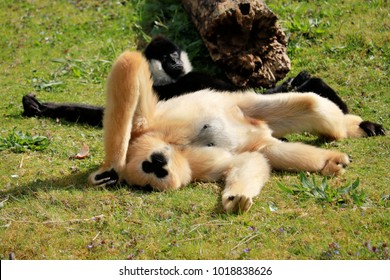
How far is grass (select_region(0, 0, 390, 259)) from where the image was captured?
5.70m

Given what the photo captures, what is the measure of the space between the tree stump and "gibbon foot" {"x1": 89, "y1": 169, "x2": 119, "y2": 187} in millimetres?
3885

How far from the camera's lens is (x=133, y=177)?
6957 mm

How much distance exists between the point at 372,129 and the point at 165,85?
3.07 meters

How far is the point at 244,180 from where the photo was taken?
271 inches

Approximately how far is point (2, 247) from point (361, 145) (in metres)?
4.88

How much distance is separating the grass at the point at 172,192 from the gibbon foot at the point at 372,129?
17cm

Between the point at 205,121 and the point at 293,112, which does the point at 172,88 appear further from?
the point at 293,112

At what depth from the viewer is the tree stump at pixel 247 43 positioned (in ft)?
32.6

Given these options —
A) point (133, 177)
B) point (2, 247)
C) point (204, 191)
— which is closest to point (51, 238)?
point (2, 247)

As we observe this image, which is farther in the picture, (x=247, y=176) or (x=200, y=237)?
(x=247, y=176)

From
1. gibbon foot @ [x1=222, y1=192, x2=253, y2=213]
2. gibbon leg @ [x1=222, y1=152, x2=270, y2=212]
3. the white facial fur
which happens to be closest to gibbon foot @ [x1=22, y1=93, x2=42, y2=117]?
the white facial fur

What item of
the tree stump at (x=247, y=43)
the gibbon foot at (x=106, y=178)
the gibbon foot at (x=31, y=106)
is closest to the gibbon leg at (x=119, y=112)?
the gibbon foot at (x=106, y=178)

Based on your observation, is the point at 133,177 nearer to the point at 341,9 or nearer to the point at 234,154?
the point at 234,154

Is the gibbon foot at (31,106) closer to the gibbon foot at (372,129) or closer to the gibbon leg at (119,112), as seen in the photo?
the gibbon leg at (119,112)
